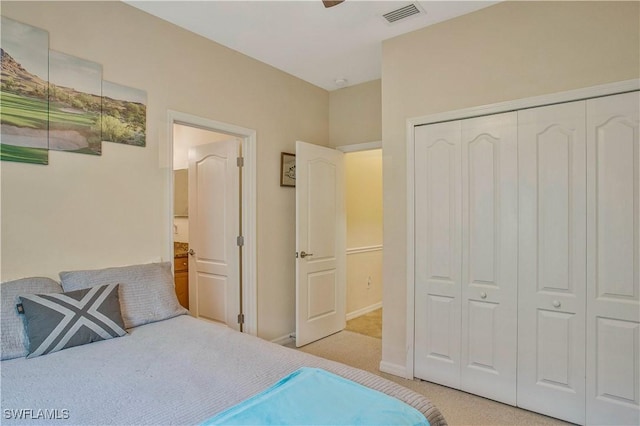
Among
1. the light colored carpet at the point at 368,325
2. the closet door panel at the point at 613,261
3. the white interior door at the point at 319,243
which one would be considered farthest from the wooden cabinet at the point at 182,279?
the closet door panel at the point at 613,261

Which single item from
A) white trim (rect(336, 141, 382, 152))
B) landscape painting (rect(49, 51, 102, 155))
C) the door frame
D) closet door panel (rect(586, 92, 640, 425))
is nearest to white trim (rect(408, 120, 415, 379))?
white trim (rect(336, 141, 382, 152))

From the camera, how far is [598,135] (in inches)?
84.9

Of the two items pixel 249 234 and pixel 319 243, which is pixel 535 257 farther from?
pixel 249 234

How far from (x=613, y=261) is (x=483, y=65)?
5.05ft

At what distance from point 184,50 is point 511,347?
129 inches


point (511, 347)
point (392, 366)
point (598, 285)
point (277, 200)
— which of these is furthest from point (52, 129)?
point (598, 285)

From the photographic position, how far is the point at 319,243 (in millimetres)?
3777

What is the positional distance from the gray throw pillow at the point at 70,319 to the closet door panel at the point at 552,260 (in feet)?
8.32

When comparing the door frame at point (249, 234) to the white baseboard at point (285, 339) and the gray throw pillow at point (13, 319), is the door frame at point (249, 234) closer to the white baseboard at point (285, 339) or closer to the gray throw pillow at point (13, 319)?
the white baseboard at point (285, 339)

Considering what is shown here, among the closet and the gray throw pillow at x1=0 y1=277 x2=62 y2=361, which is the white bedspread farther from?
the closet

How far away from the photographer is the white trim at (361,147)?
Answer: 3.84m

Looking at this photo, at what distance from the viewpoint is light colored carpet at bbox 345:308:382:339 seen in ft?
13.3

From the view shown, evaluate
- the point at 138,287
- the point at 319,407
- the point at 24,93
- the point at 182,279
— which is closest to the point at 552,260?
the point at 319,407

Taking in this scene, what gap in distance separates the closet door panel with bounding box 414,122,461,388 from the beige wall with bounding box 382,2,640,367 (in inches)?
5.6
